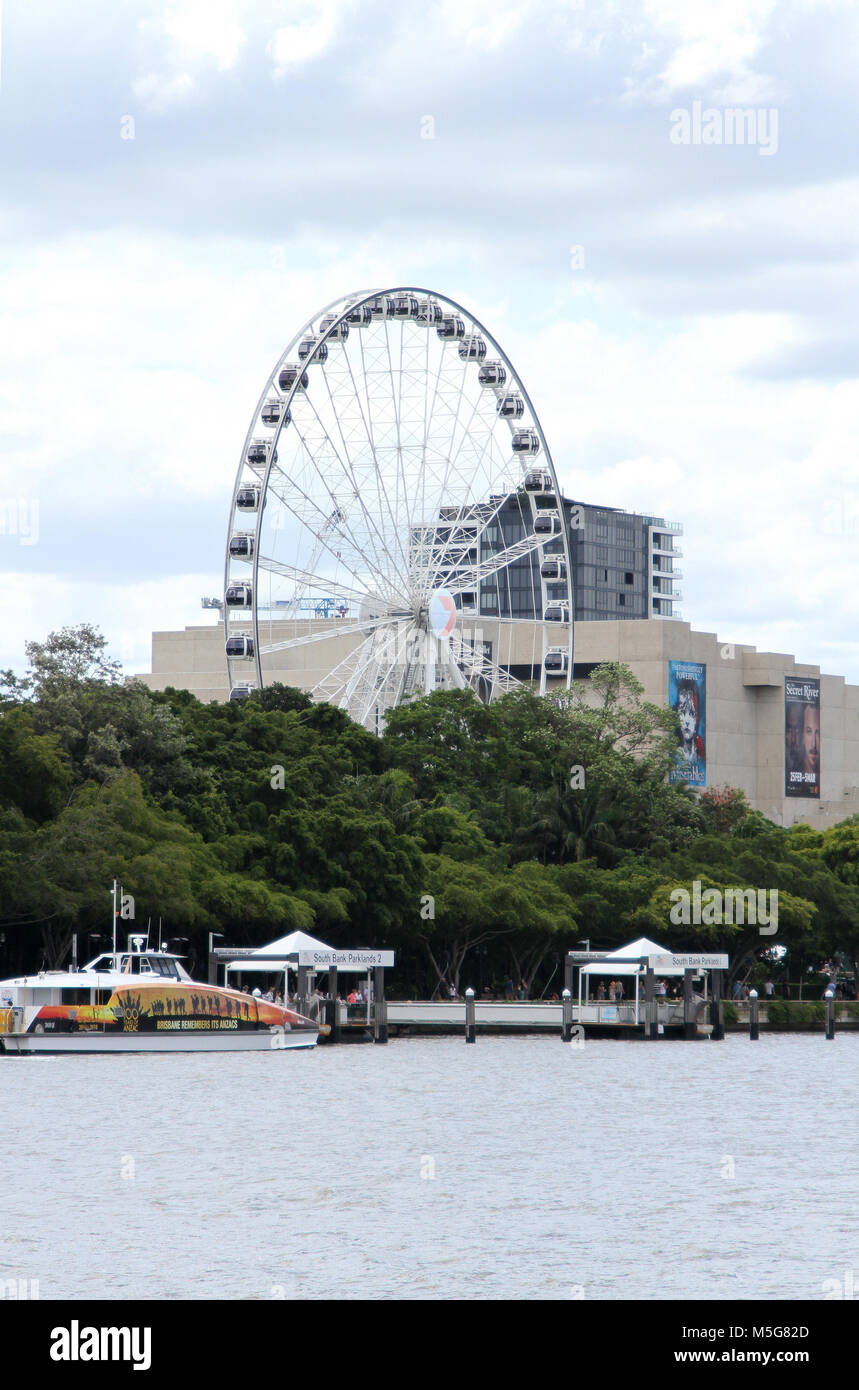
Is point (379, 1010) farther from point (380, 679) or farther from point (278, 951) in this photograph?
point (380, 679)

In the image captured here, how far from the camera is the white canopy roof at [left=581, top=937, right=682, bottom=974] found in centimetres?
8050

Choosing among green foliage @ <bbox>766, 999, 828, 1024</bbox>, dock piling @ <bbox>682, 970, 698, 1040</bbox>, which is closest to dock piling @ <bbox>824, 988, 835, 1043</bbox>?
dock piling @ <bbox>682, 970, 698, 1040</bbox>

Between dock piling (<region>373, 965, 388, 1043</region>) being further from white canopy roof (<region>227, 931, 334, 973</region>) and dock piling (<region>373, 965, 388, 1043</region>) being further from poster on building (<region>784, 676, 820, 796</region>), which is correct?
poster on building (<region>784, 676, 820, 796</region>)

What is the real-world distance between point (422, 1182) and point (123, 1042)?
29.2 metres

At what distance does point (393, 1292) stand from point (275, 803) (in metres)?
56.5

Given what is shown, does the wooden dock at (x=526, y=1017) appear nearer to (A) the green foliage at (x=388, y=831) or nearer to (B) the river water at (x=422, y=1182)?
(A) the green foliage at (x=388, y=831)

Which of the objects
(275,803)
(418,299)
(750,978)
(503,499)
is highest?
(418,299)

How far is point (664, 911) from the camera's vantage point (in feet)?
297

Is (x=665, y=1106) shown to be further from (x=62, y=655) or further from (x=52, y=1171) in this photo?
(x=62, y=655)

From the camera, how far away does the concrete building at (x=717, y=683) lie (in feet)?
522

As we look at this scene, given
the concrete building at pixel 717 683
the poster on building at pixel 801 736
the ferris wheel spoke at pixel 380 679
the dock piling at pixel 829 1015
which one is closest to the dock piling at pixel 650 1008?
the dock piling at pixel 829 1015

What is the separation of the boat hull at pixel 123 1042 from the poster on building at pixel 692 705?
92.9 meters

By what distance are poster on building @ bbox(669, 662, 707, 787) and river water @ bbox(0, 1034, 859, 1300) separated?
3768 inches
